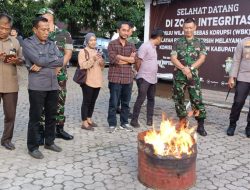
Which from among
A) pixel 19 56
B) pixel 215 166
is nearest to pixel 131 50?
pixel 19 56

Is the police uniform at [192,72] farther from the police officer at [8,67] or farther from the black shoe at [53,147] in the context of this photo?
the police officer at [8,67]

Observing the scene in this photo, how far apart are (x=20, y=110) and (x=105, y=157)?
3933 millimetres

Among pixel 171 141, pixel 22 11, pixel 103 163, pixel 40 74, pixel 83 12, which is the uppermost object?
pixel 83 12

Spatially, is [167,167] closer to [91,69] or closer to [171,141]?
[171,141]

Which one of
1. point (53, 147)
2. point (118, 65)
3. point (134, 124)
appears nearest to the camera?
Answer: point (53, 147)

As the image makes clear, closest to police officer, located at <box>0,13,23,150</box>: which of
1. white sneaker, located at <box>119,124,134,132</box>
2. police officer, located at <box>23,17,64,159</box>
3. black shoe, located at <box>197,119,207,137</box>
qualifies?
police officer, located at <box>23,17,64,159</box>

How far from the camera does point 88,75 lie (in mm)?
6480

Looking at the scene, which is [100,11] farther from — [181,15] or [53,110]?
[53,110]

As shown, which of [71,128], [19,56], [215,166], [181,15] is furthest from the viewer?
[181,15]

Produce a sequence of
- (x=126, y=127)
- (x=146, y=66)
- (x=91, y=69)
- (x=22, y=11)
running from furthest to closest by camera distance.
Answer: (x=22, y=11)
(x=146, y=66)
(x=126, y=127)
(x=91, y=69)

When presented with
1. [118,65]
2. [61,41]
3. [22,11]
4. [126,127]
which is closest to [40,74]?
[61,41]

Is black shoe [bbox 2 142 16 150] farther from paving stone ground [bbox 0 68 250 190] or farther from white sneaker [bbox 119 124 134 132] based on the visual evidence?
white sneaker [bbox 119 124 134 132]

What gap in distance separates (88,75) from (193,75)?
1828mm

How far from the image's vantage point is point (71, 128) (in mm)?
6848
